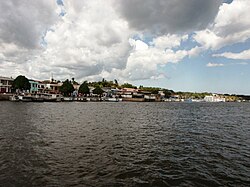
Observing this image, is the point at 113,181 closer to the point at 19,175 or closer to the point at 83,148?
the point at 19,175

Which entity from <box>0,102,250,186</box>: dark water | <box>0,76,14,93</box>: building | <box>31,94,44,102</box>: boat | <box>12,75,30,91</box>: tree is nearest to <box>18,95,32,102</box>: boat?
<box>31,94,44,102</box>: boat

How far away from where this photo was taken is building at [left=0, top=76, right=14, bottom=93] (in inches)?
5541

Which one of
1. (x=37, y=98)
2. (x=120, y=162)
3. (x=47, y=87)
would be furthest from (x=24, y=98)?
(x=120, y=162)

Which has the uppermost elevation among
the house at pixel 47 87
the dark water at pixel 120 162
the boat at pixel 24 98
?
the house at pixel 47 87

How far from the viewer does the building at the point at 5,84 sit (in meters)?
141

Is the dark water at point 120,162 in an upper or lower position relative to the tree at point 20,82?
lower

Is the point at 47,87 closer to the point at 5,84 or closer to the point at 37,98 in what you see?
the point at 5,84

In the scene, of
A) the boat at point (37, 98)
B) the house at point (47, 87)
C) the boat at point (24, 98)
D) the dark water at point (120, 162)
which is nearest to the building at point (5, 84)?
the boat at point (37, 98)

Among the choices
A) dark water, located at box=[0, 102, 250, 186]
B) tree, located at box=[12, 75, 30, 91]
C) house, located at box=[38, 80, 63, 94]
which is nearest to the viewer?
dark water, located at box=[0, 102, 250, 186]

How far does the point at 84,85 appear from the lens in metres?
186

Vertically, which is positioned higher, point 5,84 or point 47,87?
point 47,87

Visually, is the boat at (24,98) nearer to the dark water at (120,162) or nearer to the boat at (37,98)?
the boat at (37,98)

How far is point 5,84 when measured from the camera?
143 metres

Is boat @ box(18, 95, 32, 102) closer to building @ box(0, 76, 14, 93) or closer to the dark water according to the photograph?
building @ box(0, 76, 14, 93)
